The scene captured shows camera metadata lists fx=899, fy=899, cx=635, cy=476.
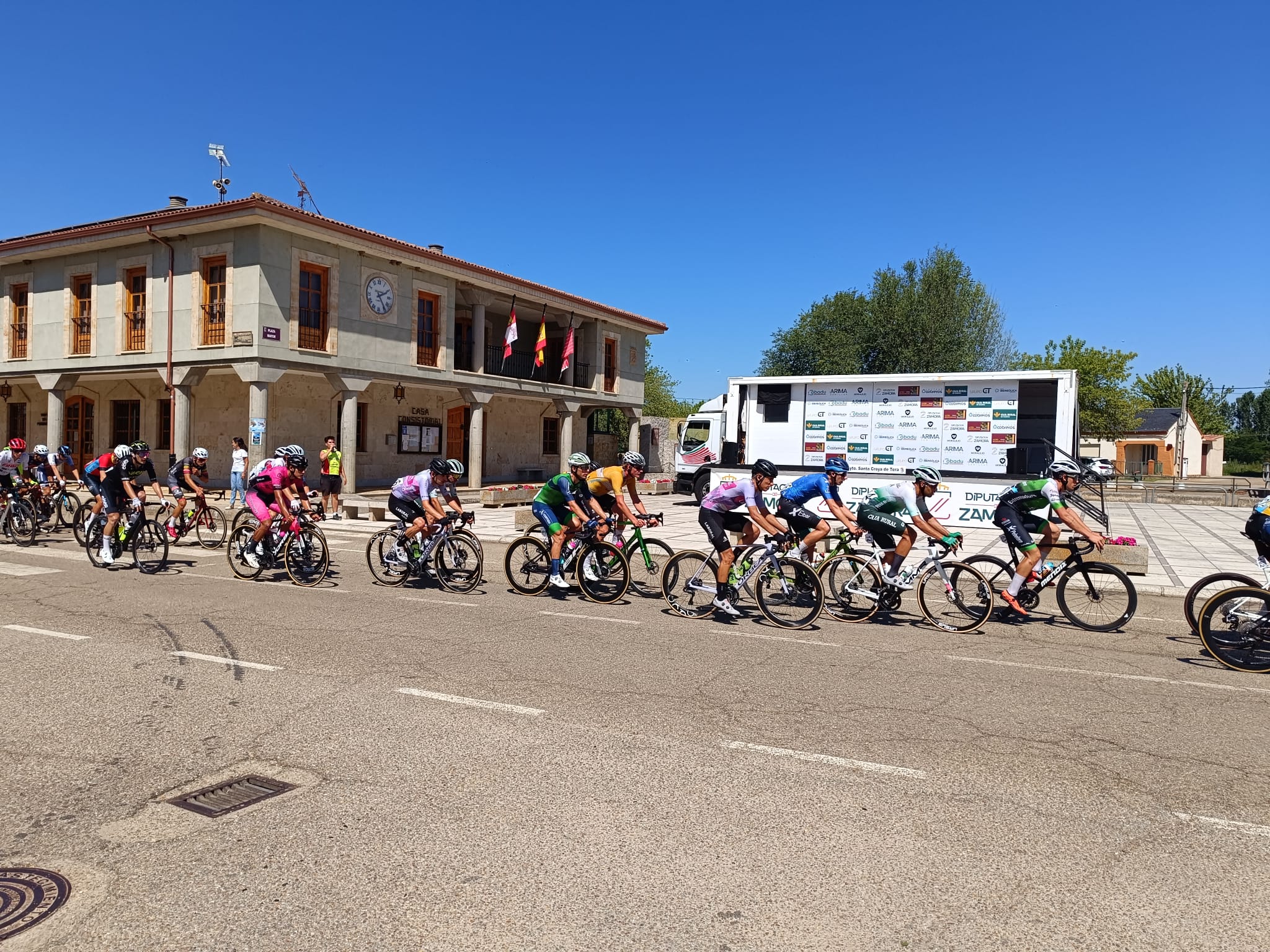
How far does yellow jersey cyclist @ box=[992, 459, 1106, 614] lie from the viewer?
898cm

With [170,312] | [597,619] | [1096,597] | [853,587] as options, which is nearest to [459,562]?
[597,619]

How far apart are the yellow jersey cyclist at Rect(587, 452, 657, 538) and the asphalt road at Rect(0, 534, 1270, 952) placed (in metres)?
1.99

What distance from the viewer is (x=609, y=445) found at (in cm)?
4069

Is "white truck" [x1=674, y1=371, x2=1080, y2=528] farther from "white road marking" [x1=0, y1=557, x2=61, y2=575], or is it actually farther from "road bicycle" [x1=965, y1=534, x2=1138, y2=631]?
"white road marking" [x1=0, y1=557, x2=61, y2=575]

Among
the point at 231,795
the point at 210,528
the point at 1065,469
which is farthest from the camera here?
the point at 210,528

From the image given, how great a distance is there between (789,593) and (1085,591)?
9.78 feet

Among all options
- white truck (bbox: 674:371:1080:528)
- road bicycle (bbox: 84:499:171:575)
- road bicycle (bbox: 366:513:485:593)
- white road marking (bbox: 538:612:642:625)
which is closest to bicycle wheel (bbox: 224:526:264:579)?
road bicycle (bbox: 84:499:171:575)

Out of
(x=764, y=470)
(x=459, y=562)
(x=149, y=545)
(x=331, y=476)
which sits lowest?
(x=149, y=545)

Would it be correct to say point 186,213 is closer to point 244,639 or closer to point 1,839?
point 244,639

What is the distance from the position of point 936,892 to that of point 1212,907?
0.99 m

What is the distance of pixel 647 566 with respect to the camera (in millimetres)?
10625

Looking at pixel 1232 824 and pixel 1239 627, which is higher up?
pixel 1239 627

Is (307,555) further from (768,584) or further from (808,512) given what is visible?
(808,512)

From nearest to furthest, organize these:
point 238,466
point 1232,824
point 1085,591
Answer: point 1232,824
point 1085,591
point 238,466
